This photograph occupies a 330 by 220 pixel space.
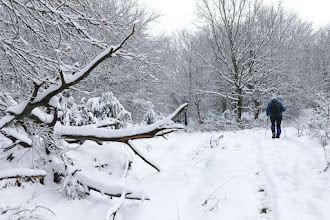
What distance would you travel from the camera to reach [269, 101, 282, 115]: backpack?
8047 mm

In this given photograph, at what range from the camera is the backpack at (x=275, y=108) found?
8.05 metres

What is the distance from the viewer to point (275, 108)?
26.6 feet

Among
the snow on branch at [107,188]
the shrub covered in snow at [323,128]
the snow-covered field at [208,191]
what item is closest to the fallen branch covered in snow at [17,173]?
the snow-covered field at [208,191]

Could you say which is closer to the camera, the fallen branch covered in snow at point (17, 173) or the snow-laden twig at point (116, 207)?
the fallen branch covered in snow at point (17, 173)

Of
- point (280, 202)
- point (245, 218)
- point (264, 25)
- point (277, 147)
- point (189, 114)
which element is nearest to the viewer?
point (245, 218)

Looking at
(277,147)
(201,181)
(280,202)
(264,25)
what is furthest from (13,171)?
(264,25)

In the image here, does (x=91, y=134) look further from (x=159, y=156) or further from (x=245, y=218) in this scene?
(x=159, y=156)

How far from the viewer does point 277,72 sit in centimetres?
1625

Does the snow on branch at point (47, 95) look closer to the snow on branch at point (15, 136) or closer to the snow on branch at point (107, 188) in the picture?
the snow on branch at point (15, 136)

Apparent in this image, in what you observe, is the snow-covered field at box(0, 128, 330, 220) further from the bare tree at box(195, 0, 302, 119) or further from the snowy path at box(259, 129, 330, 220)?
the bare tree at box(195, 0, 302, 119)

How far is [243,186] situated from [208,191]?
2.05ft

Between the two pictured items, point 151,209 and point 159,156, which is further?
point 159,156

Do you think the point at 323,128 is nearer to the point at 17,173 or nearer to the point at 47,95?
the point at 47,95

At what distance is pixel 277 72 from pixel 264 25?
4528 mm
